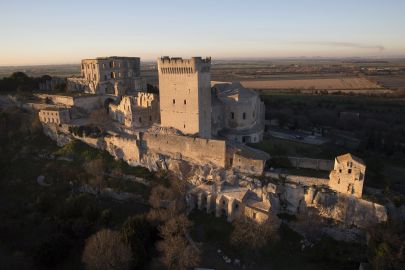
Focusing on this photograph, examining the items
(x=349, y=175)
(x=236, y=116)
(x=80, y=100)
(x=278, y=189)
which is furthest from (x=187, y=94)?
(x=349, y=175)

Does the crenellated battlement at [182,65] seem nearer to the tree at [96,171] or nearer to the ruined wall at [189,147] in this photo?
the ruined wall at [189,147]

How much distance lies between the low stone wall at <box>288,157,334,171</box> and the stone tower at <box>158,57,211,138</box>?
785 cm

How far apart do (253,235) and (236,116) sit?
13.9m

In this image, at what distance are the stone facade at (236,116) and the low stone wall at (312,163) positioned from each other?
5479 mm

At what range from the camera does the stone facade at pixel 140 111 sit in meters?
31.1

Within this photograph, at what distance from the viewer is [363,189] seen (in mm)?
21641

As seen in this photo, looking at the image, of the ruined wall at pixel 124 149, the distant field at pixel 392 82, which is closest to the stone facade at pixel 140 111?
the ruined wall at pixel 124 149

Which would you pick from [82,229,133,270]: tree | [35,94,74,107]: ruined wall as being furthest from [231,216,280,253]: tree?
[35,94,74,107]: ruined wall

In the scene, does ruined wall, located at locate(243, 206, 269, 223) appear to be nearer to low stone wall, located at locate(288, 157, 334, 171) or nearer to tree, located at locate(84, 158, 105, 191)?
low stone wall, located at locate(288, 157, 334, 171)

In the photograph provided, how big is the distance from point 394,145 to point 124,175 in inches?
→ 1073

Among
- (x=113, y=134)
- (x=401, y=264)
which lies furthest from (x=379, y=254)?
(x=113, y=134)

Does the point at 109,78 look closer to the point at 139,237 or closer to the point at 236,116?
the point at 236,116

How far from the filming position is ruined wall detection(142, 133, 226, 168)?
2500 centimetres

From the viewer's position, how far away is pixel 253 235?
1847 centimetres
